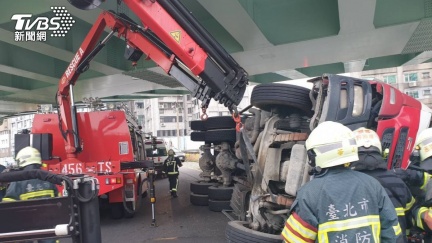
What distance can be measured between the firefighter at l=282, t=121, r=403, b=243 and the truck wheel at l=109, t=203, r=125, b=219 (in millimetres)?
6708

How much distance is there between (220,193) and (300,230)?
6.04m

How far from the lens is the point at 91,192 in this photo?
193 cm

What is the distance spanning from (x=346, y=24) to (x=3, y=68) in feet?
30.6

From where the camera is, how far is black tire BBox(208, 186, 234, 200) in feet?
26.3

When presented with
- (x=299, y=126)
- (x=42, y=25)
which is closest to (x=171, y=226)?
(x=299, y=126)

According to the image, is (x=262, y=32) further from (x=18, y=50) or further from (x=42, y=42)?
(x=18, y=50)

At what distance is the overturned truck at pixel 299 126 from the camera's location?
12.8ft

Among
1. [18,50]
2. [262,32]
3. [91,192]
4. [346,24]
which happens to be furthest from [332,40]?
[18,50]

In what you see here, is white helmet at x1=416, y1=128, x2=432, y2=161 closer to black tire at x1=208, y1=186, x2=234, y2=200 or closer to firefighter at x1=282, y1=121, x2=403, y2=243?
firefighter at x1=282, y1=121, x2=403, y2=243

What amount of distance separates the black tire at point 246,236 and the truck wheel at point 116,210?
460 centimetres

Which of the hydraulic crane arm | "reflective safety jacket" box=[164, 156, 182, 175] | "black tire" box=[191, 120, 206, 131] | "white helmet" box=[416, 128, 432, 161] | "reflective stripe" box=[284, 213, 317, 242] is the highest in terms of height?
the hydraulic crane arm

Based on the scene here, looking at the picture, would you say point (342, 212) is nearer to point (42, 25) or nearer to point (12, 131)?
point (42, 25)

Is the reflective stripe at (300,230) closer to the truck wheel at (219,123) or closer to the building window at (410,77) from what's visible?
the truck wheel at (219,123)

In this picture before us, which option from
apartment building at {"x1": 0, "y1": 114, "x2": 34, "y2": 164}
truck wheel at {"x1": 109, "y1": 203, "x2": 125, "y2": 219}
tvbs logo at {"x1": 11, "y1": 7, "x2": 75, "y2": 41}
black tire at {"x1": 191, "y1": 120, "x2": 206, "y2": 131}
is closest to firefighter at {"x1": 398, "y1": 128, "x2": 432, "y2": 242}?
black tire at {"x1": 191, "y1": 120, "x2": 206, "y2": 131}
